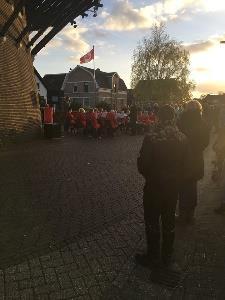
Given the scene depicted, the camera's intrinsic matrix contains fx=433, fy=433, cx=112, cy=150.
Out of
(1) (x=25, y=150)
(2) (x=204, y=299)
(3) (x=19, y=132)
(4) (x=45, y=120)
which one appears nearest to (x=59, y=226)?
(2) (x=204, y=299)

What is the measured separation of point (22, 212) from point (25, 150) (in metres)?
8.84

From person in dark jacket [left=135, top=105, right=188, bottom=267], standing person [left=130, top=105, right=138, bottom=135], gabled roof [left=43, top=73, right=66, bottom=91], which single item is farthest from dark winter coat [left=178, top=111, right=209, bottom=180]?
gabled roof [left=43, top=73, right=66, bottom=91]

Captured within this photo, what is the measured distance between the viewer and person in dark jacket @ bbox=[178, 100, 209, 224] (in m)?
6.78

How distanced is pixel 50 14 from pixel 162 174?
1697 cm

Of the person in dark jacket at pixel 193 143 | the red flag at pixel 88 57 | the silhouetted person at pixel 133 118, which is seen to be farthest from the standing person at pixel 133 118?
the person in dark jacket at pixel 193 143

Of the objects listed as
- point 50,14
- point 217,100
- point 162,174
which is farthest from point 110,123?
point 162,174

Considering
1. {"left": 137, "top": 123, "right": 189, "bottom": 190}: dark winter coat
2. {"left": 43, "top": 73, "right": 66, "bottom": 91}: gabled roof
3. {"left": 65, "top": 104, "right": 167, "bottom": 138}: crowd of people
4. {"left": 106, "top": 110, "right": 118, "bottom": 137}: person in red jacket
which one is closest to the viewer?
{"left": 137, "top": 123, "right": 189, "bottom": 190}: dark winter coat

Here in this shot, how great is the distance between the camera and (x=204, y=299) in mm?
4336

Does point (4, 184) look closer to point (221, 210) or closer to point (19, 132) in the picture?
point (221, 210)

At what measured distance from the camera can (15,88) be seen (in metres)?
18.4

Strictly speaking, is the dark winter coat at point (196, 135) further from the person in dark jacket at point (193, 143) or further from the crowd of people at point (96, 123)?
the crowd of people at point (96, 123)

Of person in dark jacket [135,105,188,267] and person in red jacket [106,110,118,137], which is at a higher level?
person in dark jacket [135,105,188,267]

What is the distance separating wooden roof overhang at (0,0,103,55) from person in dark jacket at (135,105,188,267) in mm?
15321

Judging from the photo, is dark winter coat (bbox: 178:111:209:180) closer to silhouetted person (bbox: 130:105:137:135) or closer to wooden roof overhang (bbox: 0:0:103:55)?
wooden roof overhang (bbox: 0:0:103:55)
